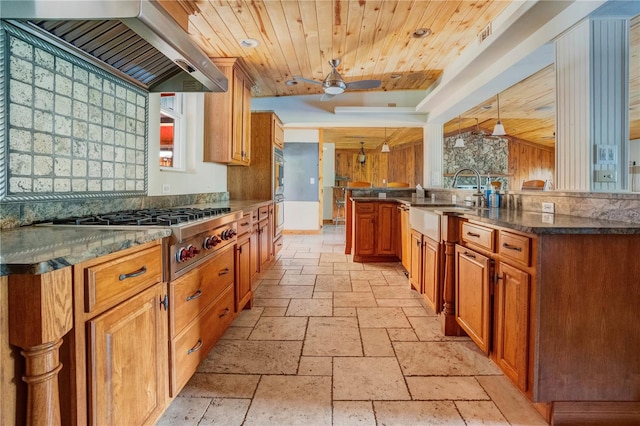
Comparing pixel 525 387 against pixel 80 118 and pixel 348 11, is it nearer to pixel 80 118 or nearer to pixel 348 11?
pixel 80 118

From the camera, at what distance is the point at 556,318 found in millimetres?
1420

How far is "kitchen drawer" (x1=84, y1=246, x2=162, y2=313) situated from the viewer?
953 millimetres

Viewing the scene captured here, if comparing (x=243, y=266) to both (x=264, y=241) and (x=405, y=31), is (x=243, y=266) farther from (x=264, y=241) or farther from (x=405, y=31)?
(x=405, y=31)

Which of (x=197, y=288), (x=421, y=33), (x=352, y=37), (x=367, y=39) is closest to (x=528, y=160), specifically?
(x=421, y=33)

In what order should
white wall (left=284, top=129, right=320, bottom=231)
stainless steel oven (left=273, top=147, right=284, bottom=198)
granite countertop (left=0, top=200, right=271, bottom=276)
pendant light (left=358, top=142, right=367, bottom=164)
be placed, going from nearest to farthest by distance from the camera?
1. granite countertop (left=0, top=200, right=271, bottom=276)
2. stainless steel oven (left=273, top=147, right=284, bottom=198)
3. white wall (left=284, top=129, right=320, bottom=231)
4. pendant light (left=358, top=142, right=367, bottom=164)

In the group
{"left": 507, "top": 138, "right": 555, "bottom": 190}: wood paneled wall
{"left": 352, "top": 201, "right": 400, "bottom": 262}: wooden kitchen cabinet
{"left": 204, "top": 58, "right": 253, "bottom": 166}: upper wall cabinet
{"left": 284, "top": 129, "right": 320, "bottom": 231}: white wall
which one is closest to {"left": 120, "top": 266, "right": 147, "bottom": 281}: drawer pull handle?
{"left": 204, "top": 58, "right": 253, "bottom": 166}: upper wall cabinet

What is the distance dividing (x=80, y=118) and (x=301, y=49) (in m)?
2.66

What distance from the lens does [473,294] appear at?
203 centimetres

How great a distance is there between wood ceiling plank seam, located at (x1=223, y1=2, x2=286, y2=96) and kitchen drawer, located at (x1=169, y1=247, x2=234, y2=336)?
6.76 ft

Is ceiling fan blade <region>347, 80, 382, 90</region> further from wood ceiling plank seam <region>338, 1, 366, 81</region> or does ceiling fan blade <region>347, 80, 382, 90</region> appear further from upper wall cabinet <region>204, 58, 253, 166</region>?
upper wall cabinet <region>204, 58, 253, 166</region>

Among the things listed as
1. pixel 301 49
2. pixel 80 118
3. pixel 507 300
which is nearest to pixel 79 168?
pixel 80 118

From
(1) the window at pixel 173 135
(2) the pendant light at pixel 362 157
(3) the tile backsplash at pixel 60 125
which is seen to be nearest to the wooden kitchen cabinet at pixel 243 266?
(3) the tile backsplash at pixel 60 125

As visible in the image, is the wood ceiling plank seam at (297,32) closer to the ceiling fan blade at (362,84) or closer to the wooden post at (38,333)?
the ceiling fan blade at (362,84)

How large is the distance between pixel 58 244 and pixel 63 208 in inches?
29.0
